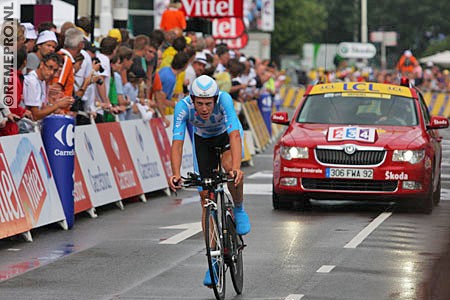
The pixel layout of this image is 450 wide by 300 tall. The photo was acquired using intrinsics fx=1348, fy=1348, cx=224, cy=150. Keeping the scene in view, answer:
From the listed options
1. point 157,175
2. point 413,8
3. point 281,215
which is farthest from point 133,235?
point 413,8

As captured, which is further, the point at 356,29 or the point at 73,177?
the point at 356,29

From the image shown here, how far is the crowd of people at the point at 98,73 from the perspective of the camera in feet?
Result: 50.1

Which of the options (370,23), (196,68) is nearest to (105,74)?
(196,68)

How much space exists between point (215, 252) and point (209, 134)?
1.27 m

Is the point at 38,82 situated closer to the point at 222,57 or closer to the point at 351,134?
the point at 351,134

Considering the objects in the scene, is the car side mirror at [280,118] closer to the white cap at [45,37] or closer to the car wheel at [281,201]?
the car wheel at [281,201]

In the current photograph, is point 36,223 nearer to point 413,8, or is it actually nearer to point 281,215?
point 281,215

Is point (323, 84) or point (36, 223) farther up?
point (323, 84)

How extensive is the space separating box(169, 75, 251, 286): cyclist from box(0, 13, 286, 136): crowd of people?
11.6 feet

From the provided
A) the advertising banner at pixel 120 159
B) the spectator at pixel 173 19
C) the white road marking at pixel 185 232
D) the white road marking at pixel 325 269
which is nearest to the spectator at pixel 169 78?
the advertising banner at pixel 120 159

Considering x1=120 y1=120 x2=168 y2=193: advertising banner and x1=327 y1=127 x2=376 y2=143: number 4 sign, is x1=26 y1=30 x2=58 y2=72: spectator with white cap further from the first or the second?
x1=327 y1=127 x2=376 y2=143: number 4 sign

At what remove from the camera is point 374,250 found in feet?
43.2

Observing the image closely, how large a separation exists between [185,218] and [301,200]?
5.35 ft

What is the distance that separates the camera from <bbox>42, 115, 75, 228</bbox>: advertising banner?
48.8ft
